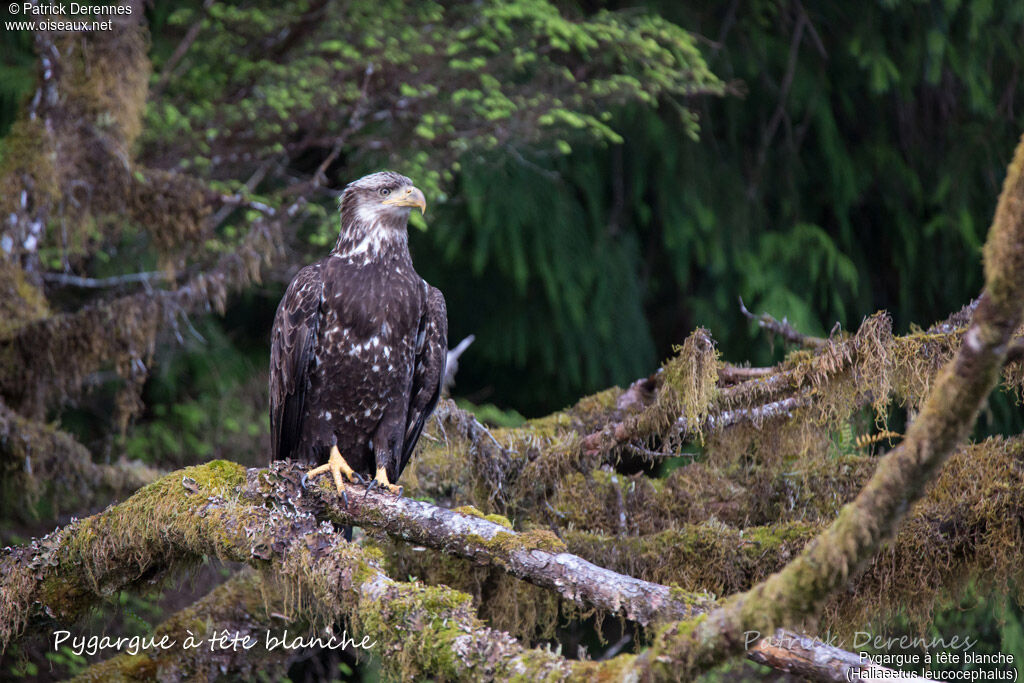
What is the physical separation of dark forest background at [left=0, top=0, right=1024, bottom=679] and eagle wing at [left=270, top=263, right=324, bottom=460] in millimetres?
2657

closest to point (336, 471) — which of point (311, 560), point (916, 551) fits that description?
point (311, 560)

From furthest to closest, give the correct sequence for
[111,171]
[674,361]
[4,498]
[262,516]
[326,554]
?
[111,171] → [4,498] → [674,361] → [262,516] → [326,554]

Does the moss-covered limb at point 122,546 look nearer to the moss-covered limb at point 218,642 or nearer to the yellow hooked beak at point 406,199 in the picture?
the moss-covered limb at point 218,642

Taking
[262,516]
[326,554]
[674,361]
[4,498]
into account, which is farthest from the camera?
[4,498]

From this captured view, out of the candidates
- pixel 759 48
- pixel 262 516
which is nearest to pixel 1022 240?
pixel 262 516

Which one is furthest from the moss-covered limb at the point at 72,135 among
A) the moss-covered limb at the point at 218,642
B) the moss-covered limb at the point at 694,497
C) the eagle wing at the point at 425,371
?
the moss-covered limb at the point at 694,497

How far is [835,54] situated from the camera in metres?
7.54

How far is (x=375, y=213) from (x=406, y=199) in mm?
168

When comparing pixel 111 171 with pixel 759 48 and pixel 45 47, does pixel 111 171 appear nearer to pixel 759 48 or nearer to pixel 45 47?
pixel 45 47

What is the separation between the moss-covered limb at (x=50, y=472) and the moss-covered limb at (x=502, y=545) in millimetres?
2384

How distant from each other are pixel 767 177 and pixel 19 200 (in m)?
5.56

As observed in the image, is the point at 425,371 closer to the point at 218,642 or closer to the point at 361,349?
the point at 361,349

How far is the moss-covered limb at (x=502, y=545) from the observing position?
2.50m

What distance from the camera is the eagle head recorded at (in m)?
4.46
